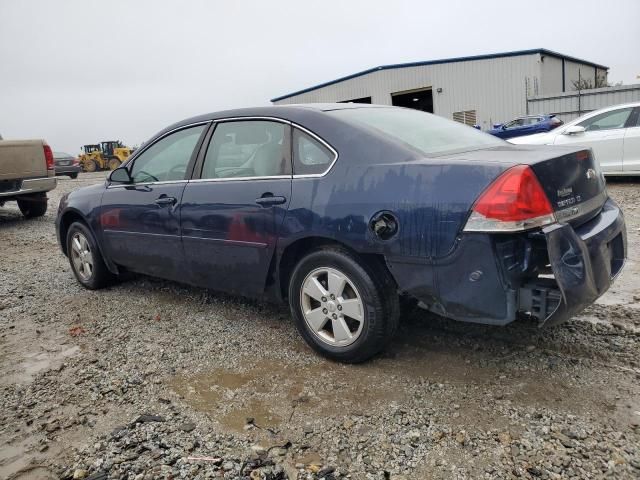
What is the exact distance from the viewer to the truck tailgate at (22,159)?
9.20 metres

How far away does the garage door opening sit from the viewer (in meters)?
31.4

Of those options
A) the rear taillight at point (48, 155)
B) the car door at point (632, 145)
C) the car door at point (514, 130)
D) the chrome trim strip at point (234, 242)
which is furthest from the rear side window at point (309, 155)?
the car door at point (514, 130)

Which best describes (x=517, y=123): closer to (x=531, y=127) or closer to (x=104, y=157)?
(x=531, y=127)

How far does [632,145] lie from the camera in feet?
29.5

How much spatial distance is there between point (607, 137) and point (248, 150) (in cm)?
792

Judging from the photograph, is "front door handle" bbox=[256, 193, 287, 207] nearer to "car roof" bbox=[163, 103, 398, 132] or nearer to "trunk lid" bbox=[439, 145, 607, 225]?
"car roof" bbox=[163, 103, 398, 132]

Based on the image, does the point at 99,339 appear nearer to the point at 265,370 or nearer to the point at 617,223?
the point at 265,370

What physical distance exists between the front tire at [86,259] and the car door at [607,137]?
801 centimetres

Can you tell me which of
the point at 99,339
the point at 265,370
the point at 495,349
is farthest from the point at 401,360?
the point at 99,339

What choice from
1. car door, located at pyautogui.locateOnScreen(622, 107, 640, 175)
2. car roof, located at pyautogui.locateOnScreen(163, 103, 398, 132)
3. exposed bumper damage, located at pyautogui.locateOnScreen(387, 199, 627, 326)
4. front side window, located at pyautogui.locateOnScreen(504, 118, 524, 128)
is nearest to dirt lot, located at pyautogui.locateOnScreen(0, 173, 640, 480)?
exposed bumper damage, located at pyautogui.locateOnScreen(387, 199, 627, 326)

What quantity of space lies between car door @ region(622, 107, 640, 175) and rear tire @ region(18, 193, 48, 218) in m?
10.7

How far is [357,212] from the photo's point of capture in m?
2.90

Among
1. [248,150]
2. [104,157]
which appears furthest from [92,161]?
[248,150]

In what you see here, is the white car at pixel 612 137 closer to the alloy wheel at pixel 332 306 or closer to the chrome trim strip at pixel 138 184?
the chrome trim strip at pixel 138 184
